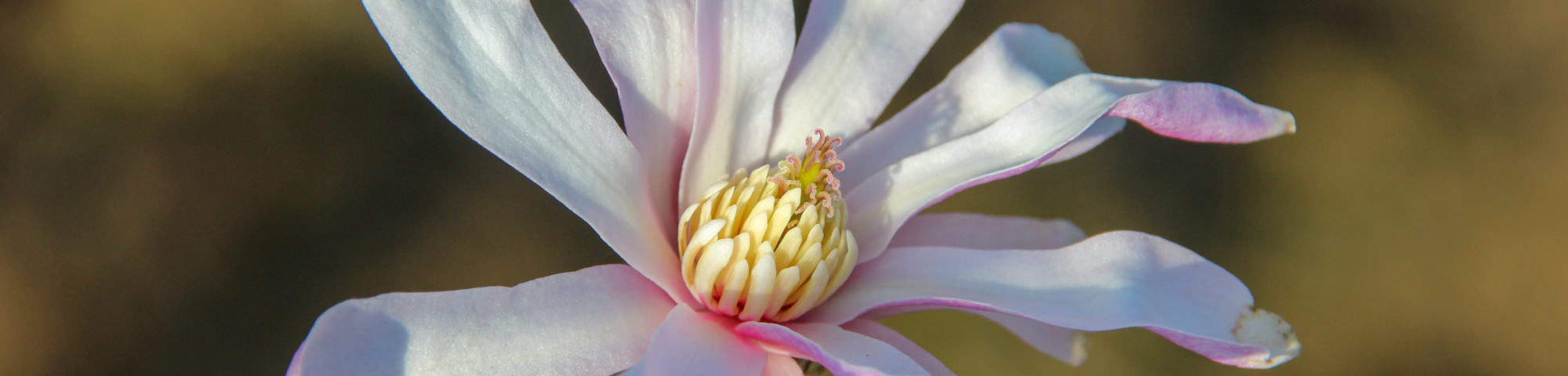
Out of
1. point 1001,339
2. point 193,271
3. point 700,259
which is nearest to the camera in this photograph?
point 700,259

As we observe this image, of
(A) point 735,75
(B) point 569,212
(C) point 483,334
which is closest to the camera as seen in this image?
(C) point 483,334

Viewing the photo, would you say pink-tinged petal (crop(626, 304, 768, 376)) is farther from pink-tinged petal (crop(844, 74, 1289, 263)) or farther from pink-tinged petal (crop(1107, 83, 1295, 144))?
pink-tinged petal (crop(1107, 83, 1295, 144))

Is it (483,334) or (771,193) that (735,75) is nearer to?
(771,193)

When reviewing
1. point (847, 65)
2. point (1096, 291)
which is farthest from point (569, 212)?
point (1096, 291)

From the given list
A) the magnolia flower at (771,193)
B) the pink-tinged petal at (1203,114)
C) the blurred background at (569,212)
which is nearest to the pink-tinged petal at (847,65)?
the magnolia flower at (771,193)

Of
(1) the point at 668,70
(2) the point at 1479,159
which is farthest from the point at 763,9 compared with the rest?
(2) the point at 1479,159

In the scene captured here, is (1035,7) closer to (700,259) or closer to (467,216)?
(467,216)
